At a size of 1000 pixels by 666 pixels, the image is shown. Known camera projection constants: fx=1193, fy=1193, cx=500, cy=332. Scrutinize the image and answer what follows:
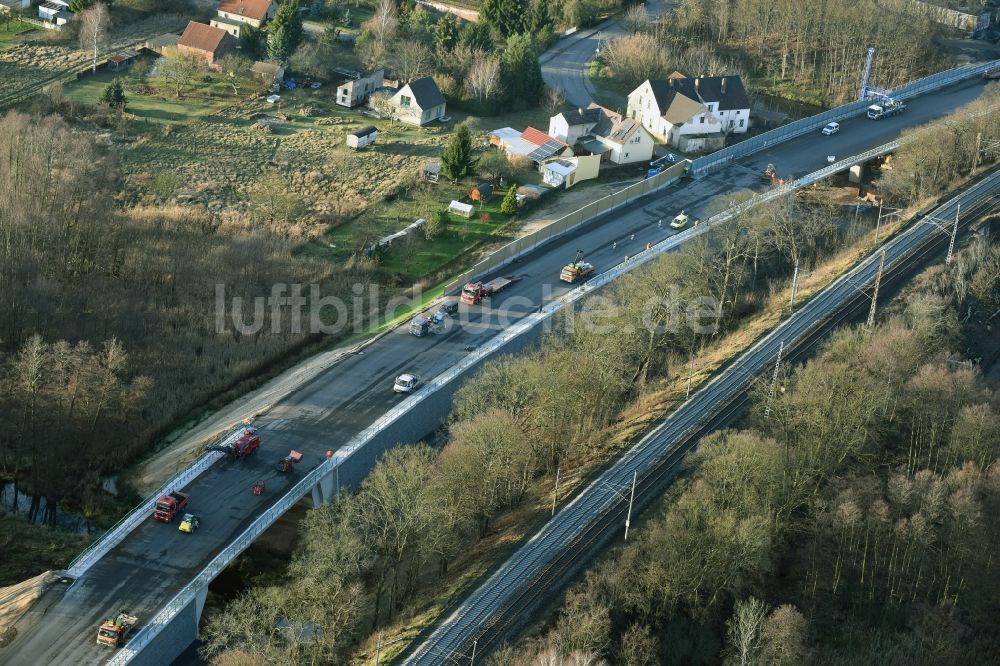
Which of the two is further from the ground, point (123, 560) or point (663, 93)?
point (663, 93)

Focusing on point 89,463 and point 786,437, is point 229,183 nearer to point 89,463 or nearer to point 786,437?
point 89,463

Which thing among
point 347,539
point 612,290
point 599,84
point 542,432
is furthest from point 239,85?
point 347,539

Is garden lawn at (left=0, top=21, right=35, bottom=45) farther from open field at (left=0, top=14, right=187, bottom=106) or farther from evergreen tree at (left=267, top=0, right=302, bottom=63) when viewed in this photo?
evergreen tree at (left=267, top=0, right=302, bottom=63)

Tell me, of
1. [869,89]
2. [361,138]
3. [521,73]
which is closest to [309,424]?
[361,138]

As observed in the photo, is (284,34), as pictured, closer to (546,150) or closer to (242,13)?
(242,13)

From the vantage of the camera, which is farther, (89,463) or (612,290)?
(612,290)

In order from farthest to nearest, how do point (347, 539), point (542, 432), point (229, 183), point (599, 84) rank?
point (599, 84) → point (229, 183) → point (542, 432) → point (347, 539)
